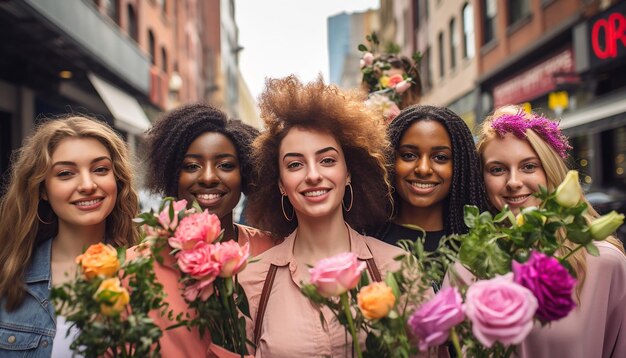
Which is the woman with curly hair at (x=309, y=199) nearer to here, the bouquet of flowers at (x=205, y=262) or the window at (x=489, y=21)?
the bouquet of flowers at (x=205, y=262)

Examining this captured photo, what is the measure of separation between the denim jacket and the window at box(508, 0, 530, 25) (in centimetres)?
1629

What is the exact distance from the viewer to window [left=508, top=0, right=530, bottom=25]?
1684 centimetres

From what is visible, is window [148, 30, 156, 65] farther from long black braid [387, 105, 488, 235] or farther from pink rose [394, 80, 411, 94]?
long black braid [387, 105, 488, 235]

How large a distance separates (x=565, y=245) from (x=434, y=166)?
2.47 ft

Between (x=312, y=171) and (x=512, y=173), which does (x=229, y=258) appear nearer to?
(x=312, y=171)

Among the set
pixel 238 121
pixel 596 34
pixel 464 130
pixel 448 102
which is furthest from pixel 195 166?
pixel 448 102

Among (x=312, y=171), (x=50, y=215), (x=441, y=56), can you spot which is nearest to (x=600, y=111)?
(x=312, y=171)

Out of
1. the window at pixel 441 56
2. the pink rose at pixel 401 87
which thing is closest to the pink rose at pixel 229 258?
the pink rose at pixel 401 87

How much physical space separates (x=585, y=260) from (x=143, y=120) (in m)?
14.3

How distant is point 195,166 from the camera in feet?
10.4

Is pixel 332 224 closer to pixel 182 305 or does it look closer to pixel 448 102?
pixel 182 305

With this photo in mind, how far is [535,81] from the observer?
1628 centimetres

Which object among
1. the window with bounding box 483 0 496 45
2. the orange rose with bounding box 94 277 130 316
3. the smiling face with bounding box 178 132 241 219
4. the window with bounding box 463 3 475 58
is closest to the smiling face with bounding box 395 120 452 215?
the smiling face with bounding box 178 132 241 219

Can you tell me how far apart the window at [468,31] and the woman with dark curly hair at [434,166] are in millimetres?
18839
